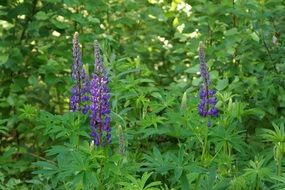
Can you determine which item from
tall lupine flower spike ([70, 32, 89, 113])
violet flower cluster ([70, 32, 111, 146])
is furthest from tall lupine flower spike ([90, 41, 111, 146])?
tall lupine flower spike ([70, 32, 89, 113])

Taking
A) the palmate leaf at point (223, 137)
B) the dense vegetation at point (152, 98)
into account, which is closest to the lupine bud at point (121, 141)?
the dense vegetation at point (152, 98)

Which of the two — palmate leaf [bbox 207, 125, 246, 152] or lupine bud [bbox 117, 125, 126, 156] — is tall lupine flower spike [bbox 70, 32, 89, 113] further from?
palmate leaf [bbox 207, 125, 246, 152]

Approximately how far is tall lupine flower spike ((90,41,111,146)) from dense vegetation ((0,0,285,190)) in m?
0.10

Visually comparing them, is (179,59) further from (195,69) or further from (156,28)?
(195,69)

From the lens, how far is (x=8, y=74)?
5012mm

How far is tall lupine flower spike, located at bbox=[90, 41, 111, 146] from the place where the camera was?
9.10 ft

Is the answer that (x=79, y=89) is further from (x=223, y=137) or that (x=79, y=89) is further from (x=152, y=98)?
(x=152, y=98)

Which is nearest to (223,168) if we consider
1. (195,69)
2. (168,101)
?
(168,101)

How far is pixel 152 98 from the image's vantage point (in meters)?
4.35

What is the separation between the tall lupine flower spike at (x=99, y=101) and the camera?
109 inches

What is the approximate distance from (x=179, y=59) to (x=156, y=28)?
0.37 metres

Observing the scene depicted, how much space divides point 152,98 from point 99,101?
158 cm

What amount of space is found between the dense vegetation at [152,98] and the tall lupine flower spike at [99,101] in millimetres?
96

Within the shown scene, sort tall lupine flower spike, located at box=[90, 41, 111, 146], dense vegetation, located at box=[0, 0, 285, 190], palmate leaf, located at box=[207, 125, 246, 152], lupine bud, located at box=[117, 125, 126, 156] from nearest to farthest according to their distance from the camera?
1. tall lupine flower spike, located at box=[90, 41, 111, 146]
2. lupine bud, located at box=[117, 125, 126, 156]
3. dense vegetation, located at box=[0, 0, 285, 190]
4. palmate leaf, located at box=[207, 125, 246, 152]
